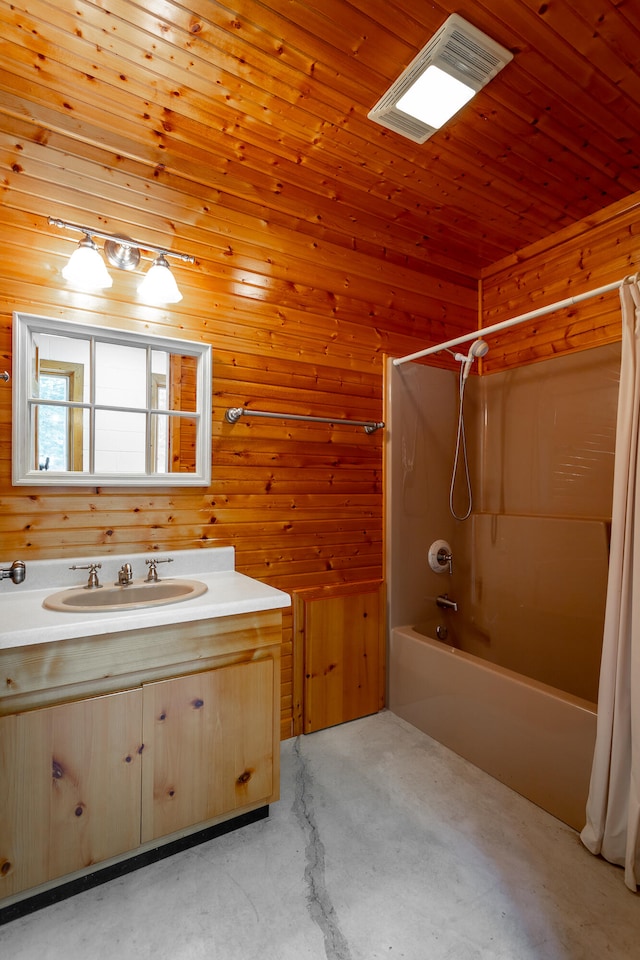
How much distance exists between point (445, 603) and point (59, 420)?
2.18m

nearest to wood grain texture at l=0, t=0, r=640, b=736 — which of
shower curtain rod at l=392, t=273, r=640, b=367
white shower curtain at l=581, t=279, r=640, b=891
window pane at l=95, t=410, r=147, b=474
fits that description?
window pane at l=95, t=410, r=147, b=474

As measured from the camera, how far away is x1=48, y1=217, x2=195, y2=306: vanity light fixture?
178 centimetres

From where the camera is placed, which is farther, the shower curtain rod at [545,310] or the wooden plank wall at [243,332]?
the wooden plank wall at [243,332]

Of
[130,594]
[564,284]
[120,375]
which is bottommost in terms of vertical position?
[130,594]

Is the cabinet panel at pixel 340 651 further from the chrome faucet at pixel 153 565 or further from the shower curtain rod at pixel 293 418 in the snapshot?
the shower curtain rod at pixel 293 418

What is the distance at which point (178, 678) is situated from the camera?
5.09 ft

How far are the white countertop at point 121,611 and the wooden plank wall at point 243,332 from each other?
6 cm

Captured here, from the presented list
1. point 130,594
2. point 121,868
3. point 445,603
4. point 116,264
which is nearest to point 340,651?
point 445,603

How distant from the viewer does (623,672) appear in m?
1.55

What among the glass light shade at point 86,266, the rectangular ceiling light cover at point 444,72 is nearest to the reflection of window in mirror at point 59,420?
the glass light shade at point 86,266

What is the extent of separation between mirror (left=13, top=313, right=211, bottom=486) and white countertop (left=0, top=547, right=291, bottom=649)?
33 cm

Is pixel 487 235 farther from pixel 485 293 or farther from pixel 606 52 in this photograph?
pixel 606 52

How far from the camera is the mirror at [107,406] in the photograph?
1786mm

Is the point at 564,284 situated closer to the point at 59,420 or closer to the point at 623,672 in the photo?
the point at 623,672
